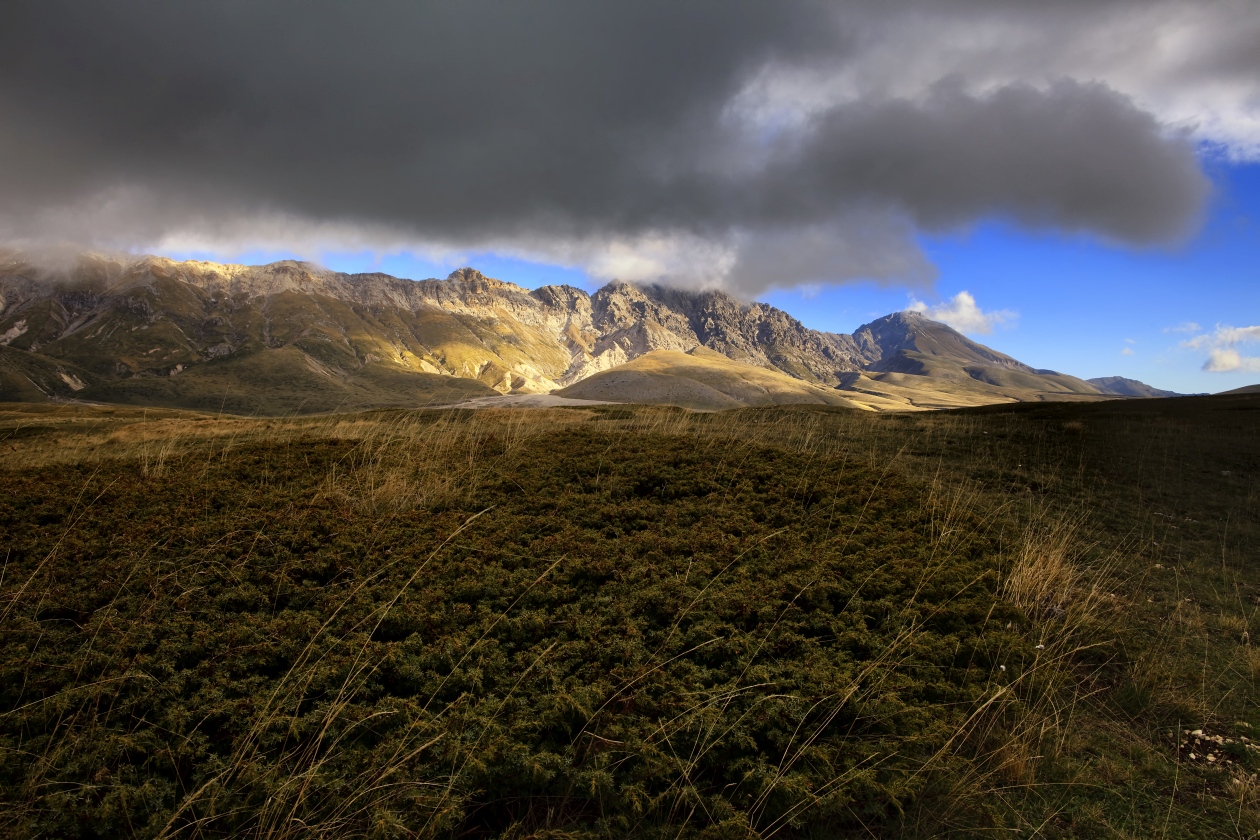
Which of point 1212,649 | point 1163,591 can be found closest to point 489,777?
point 1212,649

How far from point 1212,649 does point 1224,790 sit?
2.81 meters

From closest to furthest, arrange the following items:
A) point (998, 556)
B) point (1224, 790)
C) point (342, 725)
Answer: point (342, 725) < point (1224, 790) < point (998, 556)

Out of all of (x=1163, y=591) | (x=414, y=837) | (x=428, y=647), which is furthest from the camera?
(x=1163, y=591)

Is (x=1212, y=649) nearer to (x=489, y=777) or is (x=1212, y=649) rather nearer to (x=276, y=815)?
(x=489, y=777)

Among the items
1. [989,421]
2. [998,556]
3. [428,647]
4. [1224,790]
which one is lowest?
[1224,790]

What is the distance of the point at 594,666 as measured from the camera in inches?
156

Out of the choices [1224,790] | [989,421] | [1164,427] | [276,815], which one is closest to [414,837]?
[276,815]

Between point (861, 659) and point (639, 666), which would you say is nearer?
point (639, 666)

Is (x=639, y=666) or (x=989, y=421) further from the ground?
(x=989, y=421)

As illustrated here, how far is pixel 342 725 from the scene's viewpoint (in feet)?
11.2

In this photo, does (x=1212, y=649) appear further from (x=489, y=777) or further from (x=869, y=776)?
(x=489, y=777)

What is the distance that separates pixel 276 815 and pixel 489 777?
3.45ft

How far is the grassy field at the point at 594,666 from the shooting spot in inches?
123

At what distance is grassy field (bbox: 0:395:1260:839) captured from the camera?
3.12 m
